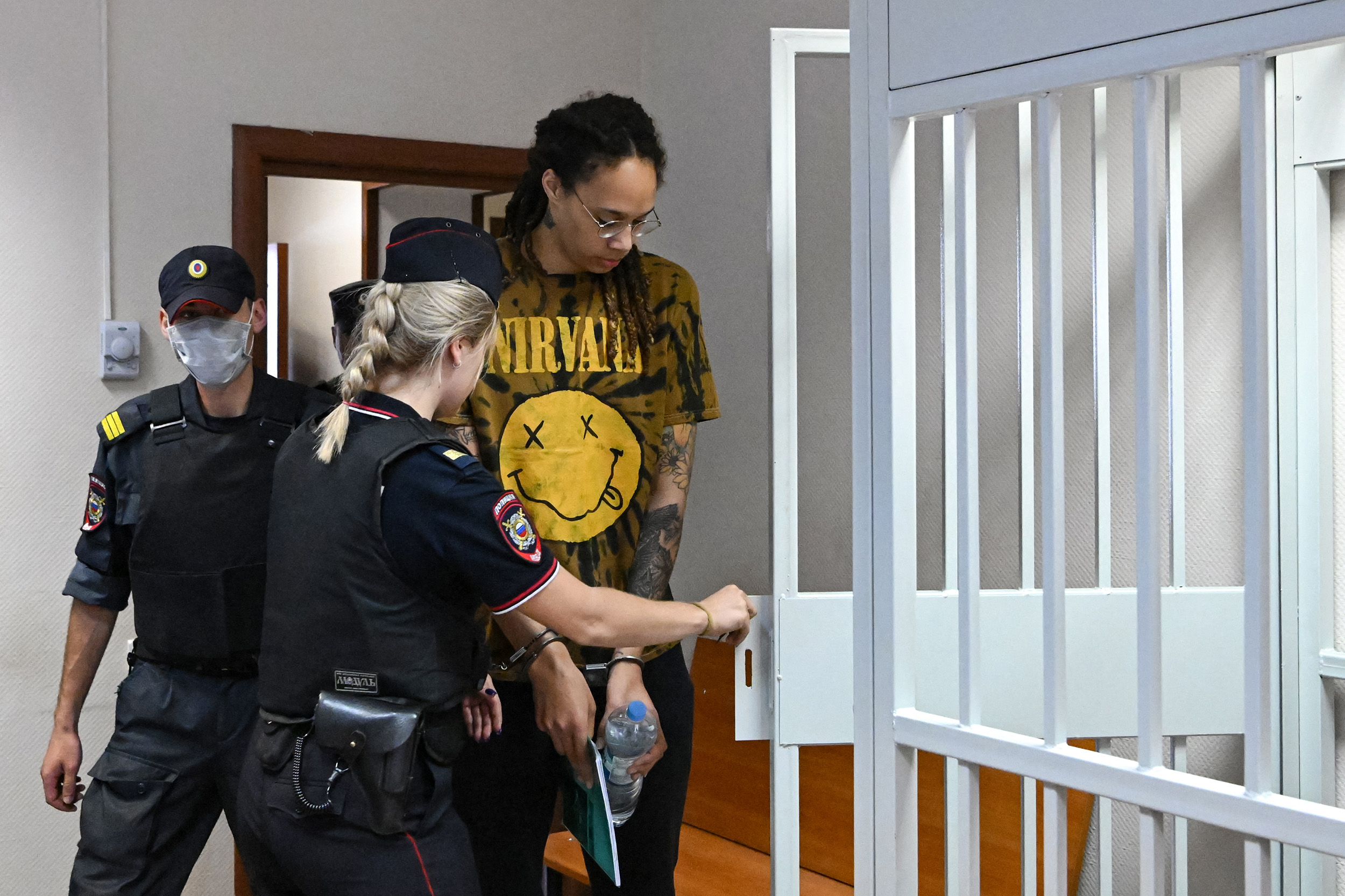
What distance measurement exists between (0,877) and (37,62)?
1.88 m

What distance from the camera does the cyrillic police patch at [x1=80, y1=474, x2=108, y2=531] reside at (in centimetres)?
194

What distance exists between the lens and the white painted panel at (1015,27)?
0.89 metres

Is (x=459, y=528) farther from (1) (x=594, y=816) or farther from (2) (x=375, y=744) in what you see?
(1) (x=594, y=816)

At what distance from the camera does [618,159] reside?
5.23 ft

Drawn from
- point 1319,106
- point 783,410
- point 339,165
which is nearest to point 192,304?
point 783,410

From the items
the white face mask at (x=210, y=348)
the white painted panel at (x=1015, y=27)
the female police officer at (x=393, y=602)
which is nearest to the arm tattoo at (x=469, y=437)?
the female police officer at (x=393, y=602)

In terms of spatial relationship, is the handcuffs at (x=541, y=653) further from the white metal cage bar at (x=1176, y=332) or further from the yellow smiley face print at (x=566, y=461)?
the white metal cage bar at (x=1176, y=332)

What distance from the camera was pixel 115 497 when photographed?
6.40ft

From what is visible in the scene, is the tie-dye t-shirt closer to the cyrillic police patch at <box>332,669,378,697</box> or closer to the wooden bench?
the cyrillic police patch at <box>332,669,378,697</box>

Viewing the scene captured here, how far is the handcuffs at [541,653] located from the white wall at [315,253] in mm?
2690

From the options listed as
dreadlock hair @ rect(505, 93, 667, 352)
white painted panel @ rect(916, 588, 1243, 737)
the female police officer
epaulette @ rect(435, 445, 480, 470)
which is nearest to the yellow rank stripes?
the female police officer

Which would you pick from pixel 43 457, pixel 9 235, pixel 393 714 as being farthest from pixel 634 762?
pixel 9 235

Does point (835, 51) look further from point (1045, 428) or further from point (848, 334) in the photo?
point (848, 334)

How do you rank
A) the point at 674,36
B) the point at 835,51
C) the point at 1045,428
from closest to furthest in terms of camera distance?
the point at 1045,428 → the point at 835,51 → the point at 674,36
